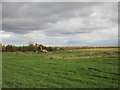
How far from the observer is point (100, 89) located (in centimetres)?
606

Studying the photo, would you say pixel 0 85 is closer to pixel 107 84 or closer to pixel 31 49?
pixel 107 84

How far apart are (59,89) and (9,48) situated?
51.7 m

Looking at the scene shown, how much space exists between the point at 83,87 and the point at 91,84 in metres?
0.69

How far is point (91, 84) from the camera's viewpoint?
22.0 feet

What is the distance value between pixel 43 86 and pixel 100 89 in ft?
9.20

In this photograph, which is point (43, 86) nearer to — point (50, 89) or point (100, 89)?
point (50, 89)

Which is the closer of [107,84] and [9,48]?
[107,84]

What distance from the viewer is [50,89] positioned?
236 inches

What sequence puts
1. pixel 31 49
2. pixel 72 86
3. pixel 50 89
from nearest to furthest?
pixel 50 89, pixel 72 86, pixel 31 49

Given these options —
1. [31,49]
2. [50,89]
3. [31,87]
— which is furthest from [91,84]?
[31,49]

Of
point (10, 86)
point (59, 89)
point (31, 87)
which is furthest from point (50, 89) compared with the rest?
point (10, 86)

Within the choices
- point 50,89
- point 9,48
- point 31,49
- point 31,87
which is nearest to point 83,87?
point 50,89

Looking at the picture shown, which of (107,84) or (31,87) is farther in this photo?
(107,84)

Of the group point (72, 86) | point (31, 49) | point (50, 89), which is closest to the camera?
point (50, 89)
